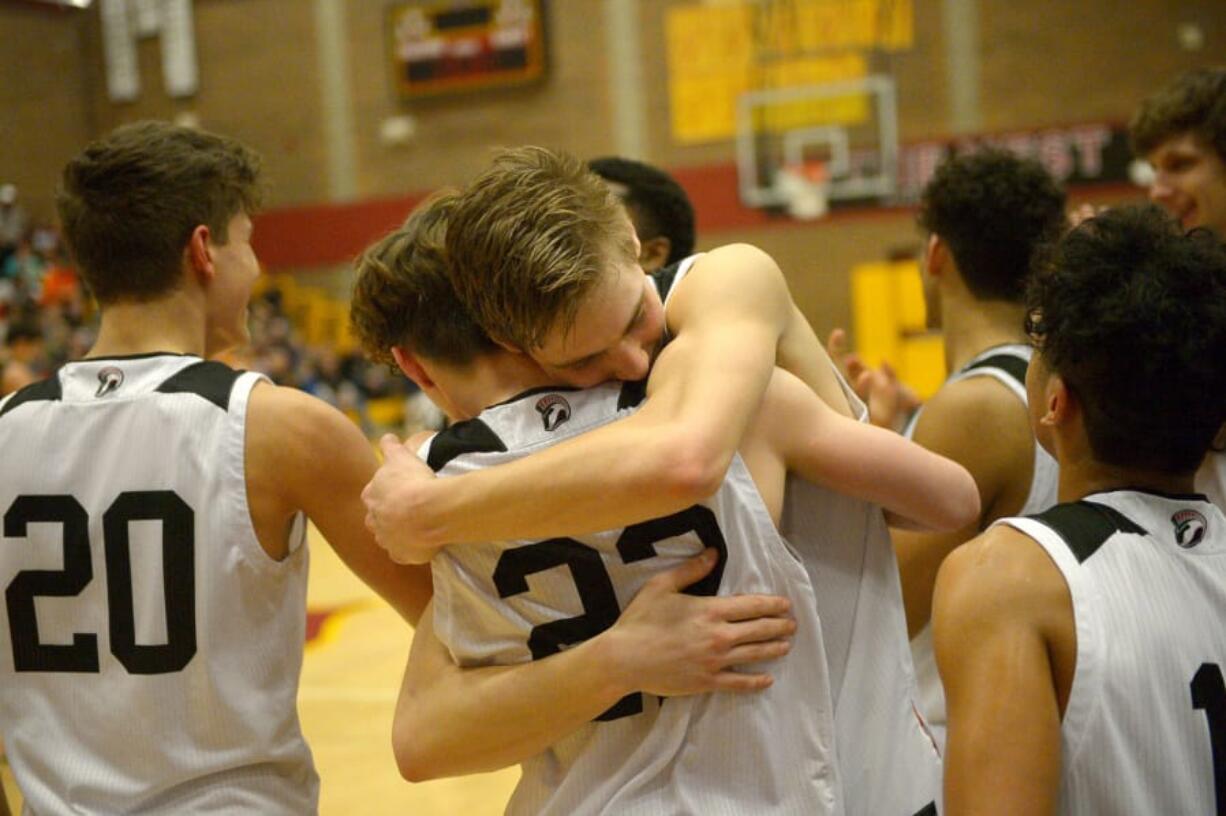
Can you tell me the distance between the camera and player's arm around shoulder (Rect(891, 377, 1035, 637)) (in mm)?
2699

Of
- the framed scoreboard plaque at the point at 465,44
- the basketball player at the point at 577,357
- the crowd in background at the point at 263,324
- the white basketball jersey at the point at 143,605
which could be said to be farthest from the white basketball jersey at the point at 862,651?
the framed scoreboard plaque at the point at 465,44

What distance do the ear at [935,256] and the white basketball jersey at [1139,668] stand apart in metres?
1.51

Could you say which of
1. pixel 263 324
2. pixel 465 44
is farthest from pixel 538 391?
pixel 465 44

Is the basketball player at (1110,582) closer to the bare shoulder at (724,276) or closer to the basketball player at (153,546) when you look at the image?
the bare shoulder at (724,276)

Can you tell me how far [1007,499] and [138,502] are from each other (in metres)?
1.79

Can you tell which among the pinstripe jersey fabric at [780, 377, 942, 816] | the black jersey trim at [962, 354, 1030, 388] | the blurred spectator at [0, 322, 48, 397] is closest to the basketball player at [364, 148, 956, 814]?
the pinstripe jersey fabric at [780, 377, 942, 816]

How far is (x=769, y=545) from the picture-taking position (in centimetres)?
175

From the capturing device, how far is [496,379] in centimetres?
185

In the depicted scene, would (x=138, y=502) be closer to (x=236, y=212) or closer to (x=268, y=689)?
(x=268, y=689)

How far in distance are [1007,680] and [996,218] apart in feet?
5.52

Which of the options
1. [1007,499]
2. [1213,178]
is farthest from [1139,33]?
[1007,499]

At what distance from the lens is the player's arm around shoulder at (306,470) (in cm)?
210

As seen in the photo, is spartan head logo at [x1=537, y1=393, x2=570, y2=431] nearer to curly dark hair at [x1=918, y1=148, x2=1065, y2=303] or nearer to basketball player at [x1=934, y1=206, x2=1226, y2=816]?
basketball player at [x1=934, y1=206, x2=1226, y2=816]

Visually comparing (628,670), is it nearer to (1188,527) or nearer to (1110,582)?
(1110,582)
